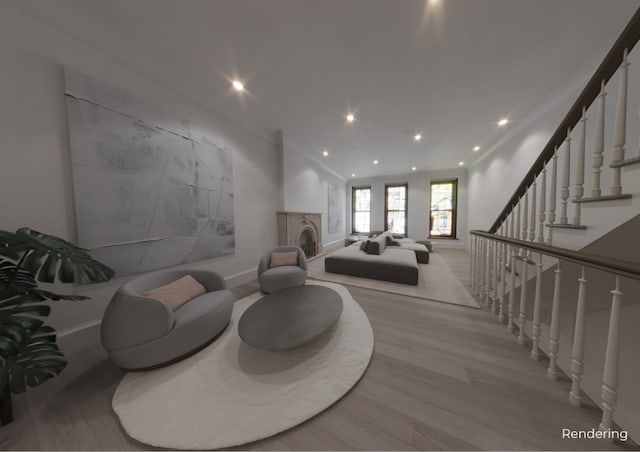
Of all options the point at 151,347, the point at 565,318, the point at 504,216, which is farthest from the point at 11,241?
the point at 565,318

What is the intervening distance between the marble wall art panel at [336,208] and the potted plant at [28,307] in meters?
5.12

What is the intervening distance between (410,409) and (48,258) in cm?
232

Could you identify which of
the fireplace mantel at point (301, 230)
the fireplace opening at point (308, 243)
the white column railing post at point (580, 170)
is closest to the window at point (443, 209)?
the fireplace mantel at point (301, 230)

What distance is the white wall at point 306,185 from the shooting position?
13.2 feet

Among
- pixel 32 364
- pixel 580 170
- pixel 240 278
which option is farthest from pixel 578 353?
pixel 240 278

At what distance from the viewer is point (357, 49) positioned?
183 cm

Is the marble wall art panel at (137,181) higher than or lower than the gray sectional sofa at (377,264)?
higher

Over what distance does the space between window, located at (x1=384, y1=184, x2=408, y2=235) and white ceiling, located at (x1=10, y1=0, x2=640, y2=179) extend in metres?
3.73

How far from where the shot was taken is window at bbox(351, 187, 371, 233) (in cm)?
720

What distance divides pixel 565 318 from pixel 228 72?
16.7 ft

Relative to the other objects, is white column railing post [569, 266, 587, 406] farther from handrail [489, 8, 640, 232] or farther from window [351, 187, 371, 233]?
window [351, 187, 371, 233]

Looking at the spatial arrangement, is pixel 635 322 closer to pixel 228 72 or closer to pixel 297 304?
pixel 297 304

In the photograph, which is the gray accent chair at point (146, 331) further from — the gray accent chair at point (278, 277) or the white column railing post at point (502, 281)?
the white column railing post at point (502, 281)

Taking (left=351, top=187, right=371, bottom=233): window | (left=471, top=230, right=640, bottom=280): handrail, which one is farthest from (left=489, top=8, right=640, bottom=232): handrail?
(left=351, top=187, right=371, bottom=233): window
